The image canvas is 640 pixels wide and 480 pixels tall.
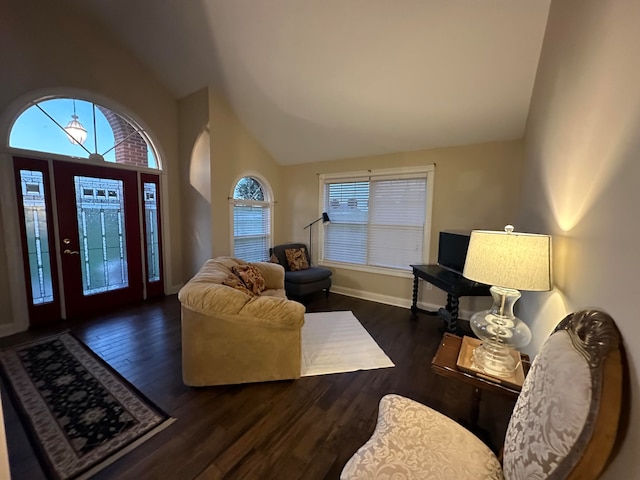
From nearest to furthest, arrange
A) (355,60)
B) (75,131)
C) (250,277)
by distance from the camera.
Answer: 1. (355,60)
2. (250,277)
3. (75,131)

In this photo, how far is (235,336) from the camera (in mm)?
2057

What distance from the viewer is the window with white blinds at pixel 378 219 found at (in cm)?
390

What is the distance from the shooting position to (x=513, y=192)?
3211mm

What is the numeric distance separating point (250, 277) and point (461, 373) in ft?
7.23

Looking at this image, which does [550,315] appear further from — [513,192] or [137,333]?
[137,333]

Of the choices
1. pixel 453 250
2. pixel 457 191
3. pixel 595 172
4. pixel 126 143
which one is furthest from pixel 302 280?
pixel 595 172

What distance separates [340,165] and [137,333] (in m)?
3.66

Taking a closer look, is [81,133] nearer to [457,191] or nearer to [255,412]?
[255,412]

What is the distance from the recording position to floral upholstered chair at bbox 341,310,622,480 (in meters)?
0.65

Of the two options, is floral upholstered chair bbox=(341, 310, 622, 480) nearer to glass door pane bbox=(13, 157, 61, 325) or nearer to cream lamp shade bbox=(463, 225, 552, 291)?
cream lamp shade bbox=(463, 225, 552, 291)

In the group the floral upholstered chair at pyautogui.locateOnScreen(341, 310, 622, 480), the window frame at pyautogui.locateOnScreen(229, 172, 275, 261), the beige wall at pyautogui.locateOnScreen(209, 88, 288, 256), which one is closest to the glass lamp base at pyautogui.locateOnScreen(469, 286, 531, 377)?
the floral upholstered chair at pyautogui.locateOnScreen(341, 310, 622, 480)

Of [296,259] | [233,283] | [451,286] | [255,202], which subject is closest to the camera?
[233,283]

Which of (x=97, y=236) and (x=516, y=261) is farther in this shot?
(x=97, y=236)

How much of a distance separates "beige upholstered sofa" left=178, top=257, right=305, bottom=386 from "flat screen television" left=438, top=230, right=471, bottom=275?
2042mm
